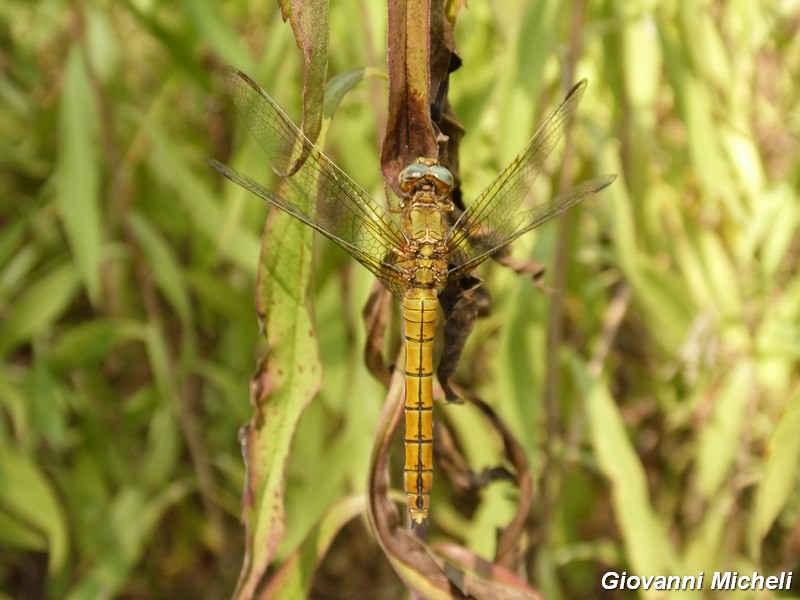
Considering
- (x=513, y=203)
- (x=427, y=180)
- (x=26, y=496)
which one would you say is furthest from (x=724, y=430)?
(x=26, y=496)

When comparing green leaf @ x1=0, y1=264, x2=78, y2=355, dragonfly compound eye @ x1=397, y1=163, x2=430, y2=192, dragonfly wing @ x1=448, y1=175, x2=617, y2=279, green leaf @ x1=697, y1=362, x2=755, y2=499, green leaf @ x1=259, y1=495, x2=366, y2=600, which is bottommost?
green leaf @ x1=259, y1=495, x2=366, y2=600

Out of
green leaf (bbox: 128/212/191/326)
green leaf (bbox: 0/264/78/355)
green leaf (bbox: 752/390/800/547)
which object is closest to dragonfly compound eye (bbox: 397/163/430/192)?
green leaf (bbox: 752/390/800/547)

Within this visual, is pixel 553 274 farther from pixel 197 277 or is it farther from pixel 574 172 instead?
pixel 197 277

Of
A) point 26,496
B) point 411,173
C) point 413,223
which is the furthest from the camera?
point 26,496

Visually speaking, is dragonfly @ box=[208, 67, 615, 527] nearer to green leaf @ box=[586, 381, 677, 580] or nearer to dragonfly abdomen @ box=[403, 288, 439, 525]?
dragonfly abdomen @ box=[403, 288, 439, 525]

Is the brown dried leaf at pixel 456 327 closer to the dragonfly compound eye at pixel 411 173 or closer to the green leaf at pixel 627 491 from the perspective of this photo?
the dragonfly compound eye at pixel 411 173

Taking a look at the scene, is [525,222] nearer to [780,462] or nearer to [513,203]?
[513,203]

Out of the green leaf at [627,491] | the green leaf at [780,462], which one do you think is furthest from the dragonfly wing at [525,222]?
the green leaf at [627,491]
